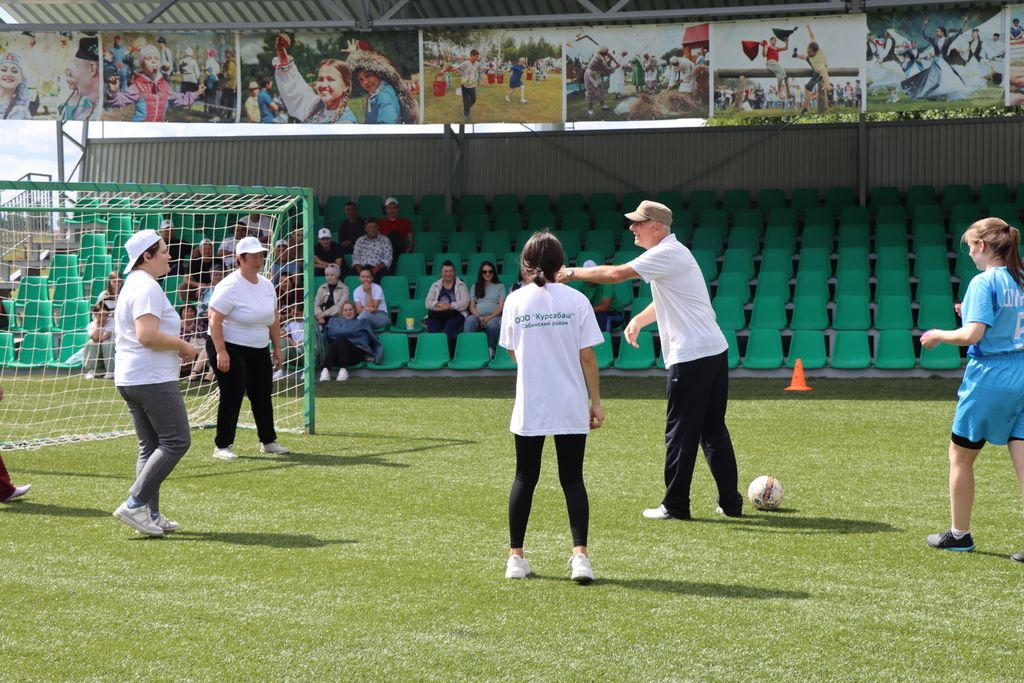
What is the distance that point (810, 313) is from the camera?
16.1 meters

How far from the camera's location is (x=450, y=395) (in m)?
14.0

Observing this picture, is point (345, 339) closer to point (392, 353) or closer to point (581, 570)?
point (392, 353)

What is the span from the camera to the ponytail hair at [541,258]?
17.1ft

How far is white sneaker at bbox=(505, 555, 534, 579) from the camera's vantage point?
531cm

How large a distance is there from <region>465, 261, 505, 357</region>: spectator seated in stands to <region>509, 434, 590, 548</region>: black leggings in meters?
11.1

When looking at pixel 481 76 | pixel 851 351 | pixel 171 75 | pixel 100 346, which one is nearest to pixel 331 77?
pixel 481 76

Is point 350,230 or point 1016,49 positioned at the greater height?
point 1016,49

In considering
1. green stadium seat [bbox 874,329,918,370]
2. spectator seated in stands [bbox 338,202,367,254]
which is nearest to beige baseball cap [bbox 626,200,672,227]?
green stadium seat [bbox 874,329,918,370]

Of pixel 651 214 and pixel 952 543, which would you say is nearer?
pixel 952 543

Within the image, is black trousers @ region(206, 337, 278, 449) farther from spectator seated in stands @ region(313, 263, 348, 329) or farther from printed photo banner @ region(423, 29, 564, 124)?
printed photo banner @ region(423, 29, 564, 124)

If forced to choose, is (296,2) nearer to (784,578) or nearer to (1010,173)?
(1010,173)

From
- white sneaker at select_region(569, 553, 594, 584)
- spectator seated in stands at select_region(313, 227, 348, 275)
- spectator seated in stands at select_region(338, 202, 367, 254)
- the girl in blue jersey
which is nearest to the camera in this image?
white sneaker at select_region(569, 553, 594, 584)

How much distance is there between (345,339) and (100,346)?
10.8 feet

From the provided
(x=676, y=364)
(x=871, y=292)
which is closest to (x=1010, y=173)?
(x=871, y=292)
